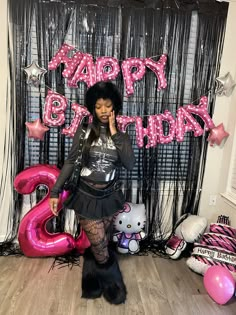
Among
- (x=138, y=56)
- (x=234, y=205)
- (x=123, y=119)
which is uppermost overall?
(x=138, y=56)

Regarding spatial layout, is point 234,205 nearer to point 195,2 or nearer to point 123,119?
point 123,119

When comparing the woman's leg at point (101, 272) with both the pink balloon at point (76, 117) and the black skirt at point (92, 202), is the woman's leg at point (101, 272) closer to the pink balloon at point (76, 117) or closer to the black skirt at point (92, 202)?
the black skirt at point (92, 202)

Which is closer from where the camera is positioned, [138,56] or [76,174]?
[76,174]

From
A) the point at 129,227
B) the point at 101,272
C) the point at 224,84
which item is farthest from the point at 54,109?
the point at 224,84

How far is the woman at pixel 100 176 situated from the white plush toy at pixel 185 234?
0.63 m

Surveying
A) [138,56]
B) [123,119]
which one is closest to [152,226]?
[123,119]

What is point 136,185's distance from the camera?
8.52ft

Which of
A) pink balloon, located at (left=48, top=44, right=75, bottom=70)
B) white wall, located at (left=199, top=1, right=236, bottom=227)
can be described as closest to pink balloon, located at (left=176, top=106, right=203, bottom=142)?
white wall, located at (left=199, top=1, right=236, bottom=227)

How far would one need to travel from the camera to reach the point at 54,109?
232 centimetres

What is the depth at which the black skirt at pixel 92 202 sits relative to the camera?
1.94m

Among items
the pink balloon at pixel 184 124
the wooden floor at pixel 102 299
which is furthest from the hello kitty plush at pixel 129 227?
the pink balloon at pixel 184 124

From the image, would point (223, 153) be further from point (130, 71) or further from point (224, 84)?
point (130, 71)

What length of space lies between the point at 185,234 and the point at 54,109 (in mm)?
1514

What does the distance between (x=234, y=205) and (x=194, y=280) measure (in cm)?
72
